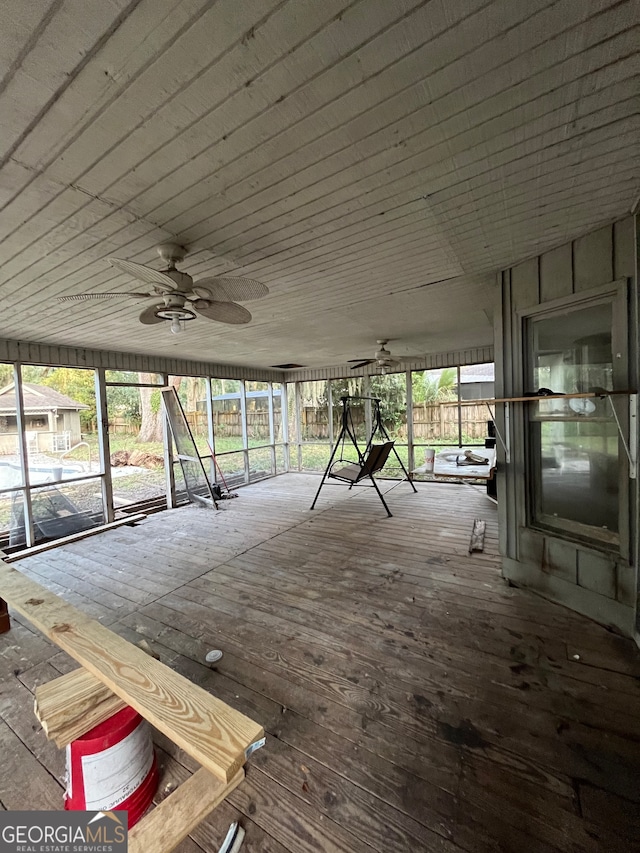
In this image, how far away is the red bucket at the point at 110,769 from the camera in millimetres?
1160

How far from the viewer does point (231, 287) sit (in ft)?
6.78

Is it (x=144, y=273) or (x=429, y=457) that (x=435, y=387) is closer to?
(x=429, y=457)

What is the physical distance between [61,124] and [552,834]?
2.89 meters

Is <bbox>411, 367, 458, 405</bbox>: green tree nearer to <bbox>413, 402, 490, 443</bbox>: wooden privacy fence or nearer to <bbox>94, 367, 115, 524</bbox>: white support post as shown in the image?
<bbox>413, 402, 490, 443</bbox>: wooden privacy fence

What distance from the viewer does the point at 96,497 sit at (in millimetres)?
5035

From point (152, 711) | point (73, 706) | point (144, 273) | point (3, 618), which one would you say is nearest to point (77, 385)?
point (3, 618)

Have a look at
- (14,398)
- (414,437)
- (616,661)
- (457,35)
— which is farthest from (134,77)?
(414,437)

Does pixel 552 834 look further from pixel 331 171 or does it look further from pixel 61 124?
pixel 61 124

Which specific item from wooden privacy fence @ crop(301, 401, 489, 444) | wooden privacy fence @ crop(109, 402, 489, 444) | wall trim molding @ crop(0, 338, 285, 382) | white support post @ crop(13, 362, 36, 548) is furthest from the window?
white support post @ crop(13, 362, 36, 548)

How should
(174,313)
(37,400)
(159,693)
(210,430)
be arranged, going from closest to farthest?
(159,693) < (174,313) < (37,400) < (210,430)

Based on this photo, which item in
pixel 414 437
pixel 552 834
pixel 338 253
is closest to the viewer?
pixel 552 834

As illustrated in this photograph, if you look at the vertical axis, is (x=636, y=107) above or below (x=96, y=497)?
above

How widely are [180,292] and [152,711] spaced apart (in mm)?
1988

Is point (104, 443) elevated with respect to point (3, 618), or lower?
elevated
